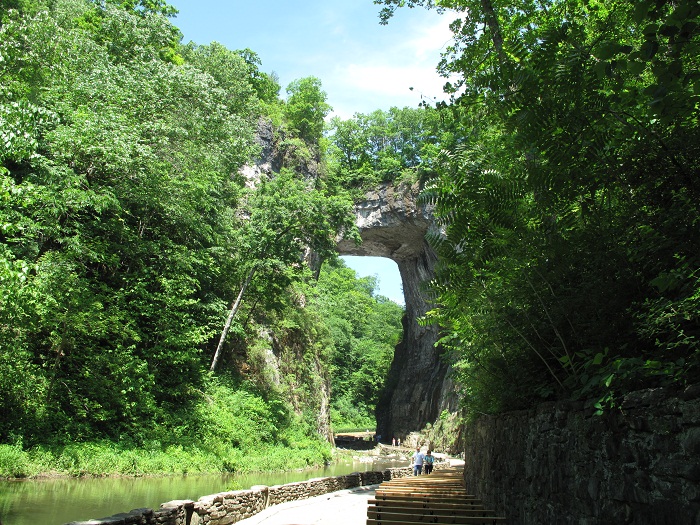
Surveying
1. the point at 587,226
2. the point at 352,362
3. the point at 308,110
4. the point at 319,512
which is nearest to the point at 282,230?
the point at 319,512

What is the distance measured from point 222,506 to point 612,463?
6.03 m

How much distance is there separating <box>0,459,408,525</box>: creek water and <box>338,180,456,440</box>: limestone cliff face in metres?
23.2

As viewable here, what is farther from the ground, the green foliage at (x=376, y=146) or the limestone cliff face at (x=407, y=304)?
the green foliage at (x=376, y=146)

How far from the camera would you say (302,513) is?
8.42 m

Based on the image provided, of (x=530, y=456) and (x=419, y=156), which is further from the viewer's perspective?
(x=419, y=156)

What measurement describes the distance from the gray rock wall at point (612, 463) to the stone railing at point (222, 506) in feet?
13.4

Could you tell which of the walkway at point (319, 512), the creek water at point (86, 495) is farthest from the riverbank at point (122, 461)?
the walkway at point (319, 512)

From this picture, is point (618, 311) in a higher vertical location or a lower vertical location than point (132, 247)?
lower

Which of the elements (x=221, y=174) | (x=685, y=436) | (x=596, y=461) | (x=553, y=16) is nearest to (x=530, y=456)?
(x=596, y=461)

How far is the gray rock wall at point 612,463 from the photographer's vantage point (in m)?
2.31

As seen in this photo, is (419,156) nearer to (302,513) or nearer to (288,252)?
(288,252)

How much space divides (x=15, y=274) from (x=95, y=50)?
1408cm

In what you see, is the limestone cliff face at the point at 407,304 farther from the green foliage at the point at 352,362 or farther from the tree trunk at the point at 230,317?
the tree trunk at the point at 230,317

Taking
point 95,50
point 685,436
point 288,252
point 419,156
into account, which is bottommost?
point 685,436
